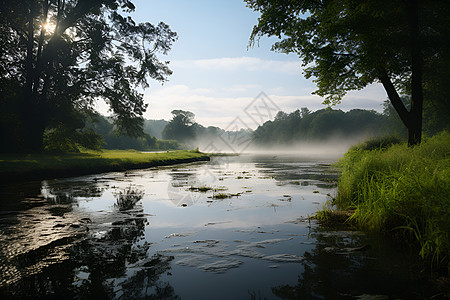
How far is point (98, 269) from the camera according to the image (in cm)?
405

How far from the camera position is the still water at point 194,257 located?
136 inches

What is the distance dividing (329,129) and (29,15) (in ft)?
439

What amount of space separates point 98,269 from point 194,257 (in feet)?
4.79

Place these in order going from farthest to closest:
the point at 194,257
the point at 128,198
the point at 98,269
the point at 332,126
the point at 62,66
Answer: the point at 332,126 → the point at 62,66 → the point at 128,198 → the point at 194,257 → the point at 98,269

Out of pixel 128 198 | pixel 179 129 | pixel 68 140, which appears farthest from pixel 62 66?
pixel 179 129

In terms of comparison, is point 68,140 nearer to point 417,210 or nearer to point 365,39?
point 365,39

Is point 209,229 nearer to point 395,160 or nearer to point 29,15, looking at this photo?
point 395,160

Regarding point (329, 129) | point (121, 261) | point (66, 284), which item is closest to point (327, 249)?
point (121, 261)

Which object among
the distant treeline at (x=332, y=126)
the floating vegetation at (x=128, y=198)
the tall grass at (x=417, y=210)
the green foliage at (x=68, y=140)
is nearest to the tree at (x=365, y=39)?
the tall grass at (x=417, y=210)

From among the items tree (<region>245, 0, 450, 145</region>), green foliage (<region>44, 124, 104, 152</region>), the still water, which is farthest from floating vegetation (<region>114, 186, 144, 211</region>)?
green foliage (<region>44, 124, 104, 152</region>)

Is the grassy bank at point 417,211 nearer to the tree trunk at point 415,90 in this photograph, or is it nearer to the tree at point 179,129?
the tree trunk at point 415,90

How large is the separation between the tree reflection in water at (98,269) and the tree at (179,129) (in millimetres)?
135580

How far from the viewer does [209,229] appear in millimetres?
6332

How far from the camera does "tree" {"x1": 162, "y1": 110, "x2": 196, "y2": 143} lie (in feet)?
459
